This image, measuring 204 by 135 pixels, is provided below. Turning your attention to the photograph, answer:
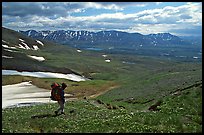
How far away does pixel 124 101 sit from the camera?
5303 cm

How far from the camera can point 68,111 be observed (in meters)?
33.4

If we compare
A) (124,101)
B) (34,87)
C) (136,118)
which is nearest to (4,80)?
(34,87)

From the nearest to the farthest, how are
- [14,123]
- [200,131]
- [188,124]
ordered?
[200,131] → [188,124] → [14,123]

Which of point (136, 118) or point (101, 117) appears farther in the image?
point (101, 117)

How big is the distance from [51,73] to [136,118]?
4171 inches

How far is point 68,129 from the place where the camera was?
2503cm

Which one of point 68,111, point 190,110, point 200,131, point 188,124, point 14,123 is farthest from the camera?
point 68,111

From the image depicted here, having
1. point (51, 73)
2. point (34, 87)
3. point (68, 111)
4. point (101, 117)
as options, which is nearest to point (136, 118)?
point (101, 117)

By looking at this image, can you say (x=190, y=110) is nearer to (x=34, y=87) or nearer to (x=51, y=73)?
(x=34, y=87)

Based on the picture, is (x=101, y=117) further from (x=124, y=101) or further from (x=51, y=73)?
(x=51, y=73)

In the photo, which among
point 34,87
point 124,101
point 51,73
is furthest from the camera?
point 51,73

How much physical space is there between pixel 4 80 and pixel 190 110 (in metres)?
77.0

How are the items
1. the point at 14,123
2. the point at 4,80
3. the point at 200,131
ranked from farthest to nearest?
1. the point at 4,80
2. the point at 14,123
3. the point at 200,131

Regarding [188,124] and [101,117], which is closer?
[188,124]
